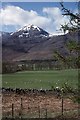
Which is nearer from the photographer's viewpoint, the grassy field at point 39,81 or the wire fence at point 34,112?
the wire fence at point 34,112

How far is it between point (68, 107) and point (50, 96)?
5775 mm

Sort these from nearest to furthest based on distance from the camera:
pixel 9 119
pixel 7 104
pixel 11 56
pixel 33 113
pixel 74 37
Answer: pixel 74 37 → pixel 9 119 → pixel 33 113 → pixel 7 104 → pixel 11 56

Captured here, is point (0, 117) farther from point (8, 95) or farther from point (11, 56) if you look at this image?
point (11, 56)

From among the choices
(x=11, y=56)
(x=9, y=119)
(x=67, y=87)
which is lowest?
(x=9, y=119)

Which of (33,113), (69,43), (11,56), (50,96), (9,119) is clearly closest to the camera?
(69,43)

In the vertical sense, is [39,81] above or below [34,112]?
above

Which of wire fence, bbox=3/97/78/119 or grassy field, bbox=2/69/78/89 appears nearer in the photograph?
wire fence, bbox=3/97/78/119

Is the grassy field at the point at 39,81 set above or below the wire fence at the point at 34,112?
above

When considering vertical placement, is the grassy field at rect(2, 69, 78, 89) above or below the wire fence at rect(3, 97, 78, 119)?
above

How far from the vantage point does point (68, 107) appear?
20859mm

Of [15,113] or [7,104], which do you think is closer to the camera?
[15,113]

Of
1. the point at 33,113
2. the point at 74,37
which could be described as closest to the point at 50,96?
the point at 33,113

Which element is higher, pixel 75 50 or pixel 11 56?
pixel 11 56

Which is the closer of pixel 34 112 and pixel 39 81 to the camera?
pixel 34 112
